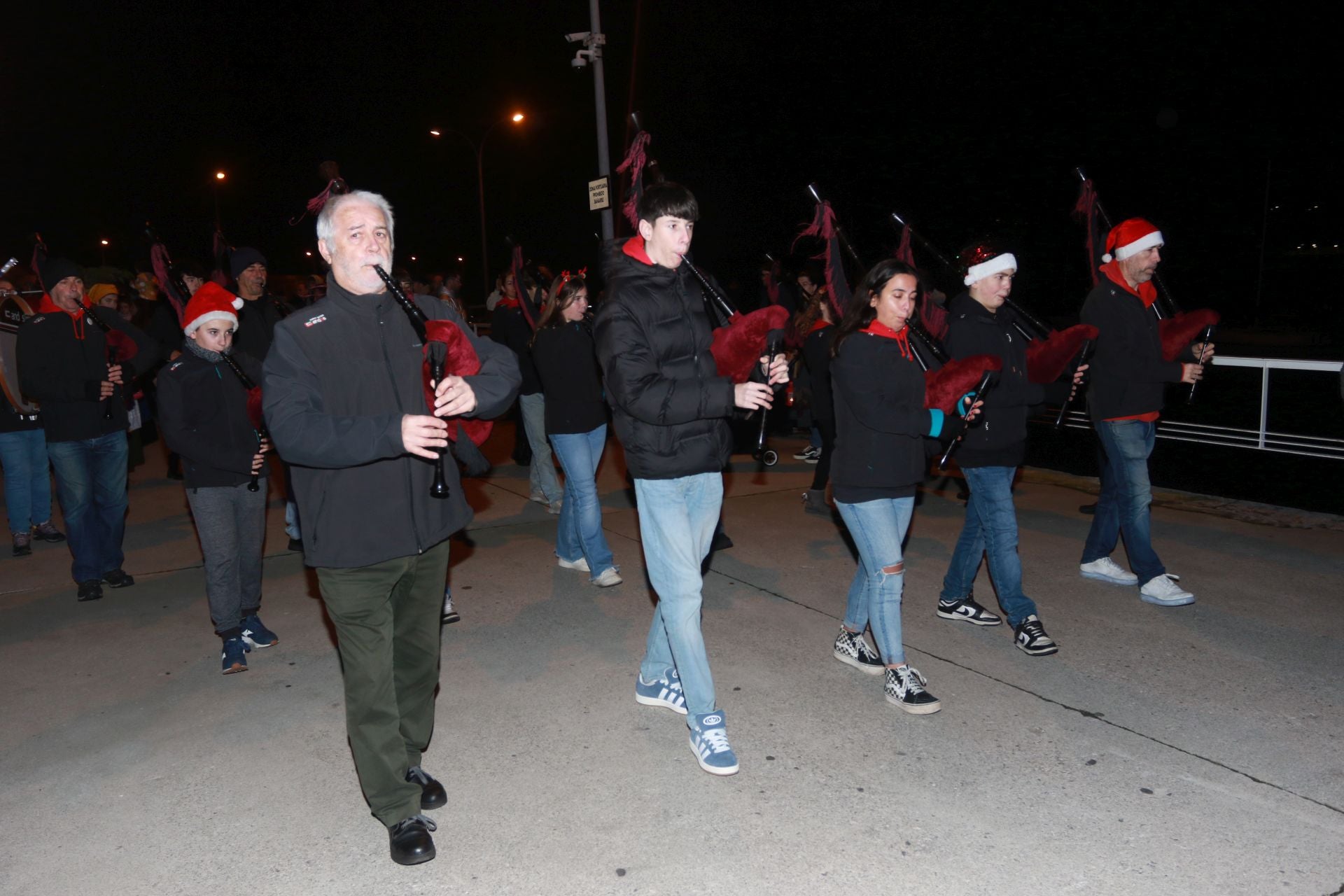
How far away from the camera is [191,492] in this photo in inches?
193

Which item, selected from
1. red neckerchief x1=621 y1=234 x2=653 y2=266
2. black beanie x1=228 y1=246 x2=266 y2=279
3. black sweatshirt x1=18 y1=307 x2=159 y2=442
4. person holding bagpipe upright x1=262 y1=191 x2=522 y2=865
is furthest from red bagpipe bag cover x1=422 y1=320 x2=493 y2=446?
black sweatshirt x1=18 y1=307 x2=159 y2=442

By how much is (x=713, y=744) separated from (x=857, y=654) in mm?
1269

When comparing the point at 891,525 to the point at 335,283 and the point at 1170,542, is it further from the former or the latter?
the point at 1170,542

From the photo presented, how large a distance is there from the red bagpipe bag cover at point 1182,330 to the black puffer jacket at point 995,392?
1443mm

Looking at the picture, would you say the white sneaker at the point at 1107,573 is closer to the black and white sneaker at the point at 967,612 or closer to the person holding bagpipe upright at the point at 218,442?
the black and white sneaker at the point at 967,612

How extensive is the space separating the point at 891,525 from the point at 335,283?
8.30 ft

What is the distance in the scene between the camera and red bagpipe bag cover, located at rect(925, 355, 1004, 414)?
4.35m

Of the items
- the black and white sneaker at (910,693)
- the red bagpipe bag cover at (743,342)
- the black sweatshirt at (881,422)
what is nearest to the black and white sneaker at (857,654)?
the black and white sneaker at (910,693)

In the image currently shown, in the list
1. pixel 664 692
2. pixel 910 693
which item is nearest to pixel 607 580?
pixel 664 692

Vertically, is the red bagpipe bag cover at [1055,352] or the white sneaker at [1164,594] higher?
the red bagpipe bag cover at [1055,352]

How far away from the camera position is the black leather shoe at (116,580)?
6.53 m

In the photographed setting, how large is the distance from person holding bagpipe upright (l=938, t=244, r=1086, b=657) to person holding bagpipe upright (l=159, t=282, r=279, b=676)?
11.9 feet

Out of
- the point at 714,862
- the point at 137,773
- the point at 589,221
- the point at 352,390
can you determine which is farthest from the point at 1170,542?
the point at 589,221

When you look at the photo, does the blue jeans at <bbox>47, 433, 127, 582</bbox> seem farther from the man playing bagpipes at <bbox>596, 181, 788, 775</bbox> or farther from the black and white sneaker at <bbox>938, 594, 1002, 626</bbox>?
the black and white sneaker at <bbox>938, 594, 1002, 626</bbox>
